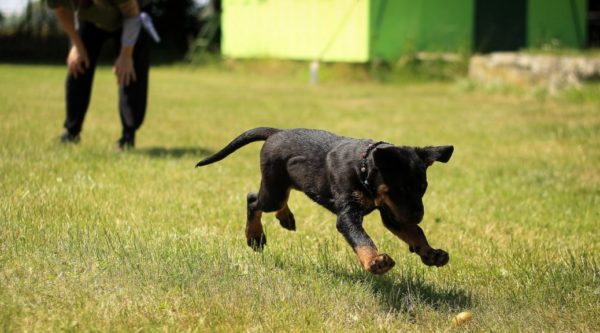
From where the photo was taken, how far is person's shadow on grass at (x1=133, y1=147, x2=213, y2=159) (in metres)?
9.07

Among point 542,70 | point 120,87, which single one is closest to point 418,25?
point 542,70

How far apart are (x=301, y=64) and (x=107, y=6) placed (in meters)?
15.6

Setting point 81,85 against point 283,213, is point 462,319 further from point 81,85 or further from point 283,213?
point 81,85

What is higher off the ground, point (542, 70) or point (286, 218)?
point (286, 218)

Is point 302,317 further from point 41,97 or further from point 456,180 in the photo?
point 41,97

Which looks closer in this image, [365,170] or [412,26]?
[365,170]

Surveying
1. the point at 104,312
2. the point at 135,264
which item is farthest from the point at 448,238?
the point at 104,312

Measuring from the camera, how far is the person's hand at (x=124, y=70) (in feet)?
28.1

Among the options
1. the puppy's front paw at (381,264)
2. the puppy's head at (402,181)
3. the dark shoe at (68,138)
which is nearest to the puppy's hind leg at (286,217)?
the puppy's head at (402,181)

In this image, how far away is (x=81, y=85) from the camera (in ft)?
29.8

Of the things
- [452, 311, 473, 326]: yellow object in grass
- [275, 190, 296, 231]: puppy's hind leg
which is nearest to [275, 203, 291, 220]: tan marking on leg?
[275, 190, 296, 231]: puppy's hind leg

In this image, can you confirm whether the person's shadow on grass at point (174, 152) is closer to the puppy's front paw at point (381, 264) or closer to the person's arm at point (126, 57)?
the person's arm at point (126, 57)

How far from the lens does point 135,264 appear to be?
14.8 ft

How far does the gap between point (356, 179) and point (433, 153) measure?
15.9 inches
